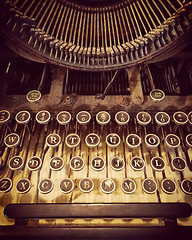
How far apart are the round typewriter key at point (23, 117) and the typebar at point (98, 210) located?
81 centimetres

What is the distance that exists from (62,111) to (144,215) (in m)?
1.29

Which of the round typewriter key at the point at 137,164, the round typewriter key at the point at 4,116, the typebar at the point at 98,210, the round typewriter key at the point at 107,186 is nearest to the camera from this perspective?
the typebar at the point at 98,210

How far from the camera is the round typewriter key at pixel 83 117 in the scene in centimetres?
229

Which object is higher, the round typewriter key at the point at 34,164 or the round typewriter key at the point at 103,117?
the round typewriter key at the point at 103,117

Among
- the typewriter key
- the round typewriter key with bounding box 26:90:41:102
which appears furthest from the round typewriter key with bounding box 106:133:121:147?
the round typewriter key with bounding box 26:90:41:102

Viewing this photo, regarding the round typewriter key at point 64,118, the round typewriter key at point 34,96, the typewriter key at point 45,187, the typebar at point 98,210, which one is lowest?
the typebar at point 98,210

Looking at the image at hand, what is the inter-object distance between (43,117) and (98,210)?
1.07 metres

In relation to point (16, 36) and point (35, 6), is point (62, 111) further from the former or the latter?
point (35, 6)

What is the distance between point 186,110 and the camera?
2361mm

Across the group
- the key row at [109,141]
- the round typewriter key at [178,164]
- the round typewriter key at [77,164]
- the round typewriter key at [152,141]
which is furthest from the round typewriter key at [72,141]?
the round typewriter key at [178,164]

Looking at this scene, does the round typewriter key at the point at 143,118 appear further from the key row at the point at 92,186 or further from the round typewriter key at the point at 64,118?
the round typewriter key at the point at 64,118

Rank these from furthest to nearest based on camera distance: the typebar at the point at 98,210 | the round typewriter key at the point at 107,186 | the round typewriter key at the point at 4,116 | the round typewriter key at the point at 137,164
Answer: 1. the round typewriter key at the point at 4,116
2. the round typewriter key at the point at 137,164
3. the round typewriter key at the point at 107,186
4. the typebar at the point at 98,210

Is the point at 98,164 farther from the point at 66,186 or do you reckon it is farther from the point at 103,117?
the point at 103,117

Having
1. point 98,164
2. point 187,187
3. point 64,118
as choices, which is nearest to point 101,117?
point 64,118
